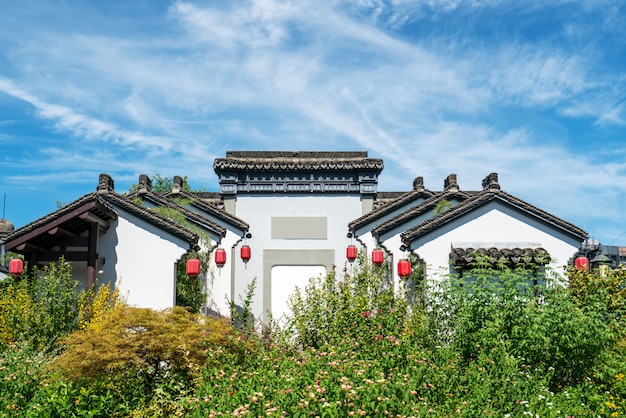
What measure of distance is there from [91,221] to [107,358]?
4.95 metres

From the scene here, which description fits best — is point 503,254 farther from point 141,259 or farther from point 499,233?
point 141,259

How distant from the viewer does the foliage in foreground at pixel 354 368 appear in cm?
674

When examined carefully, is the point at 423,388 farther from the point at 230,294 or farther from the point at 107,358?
the point at 230,294

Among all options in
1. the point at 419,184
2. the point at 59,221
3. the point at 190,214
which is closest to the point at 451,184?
the point at 419,184

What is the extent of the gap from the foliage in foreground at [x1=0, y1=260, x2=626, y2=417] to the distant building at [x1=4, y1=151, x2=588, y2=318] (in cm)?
268

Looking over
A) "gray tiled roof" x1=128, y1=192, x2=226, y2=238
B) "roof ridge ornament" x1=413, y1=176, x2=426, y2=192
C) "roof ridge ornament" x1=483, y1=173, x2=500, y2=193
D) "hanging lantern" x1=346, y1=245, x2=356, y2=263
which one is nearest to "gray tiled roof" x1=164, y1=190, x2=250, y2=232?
"gray tiled roof" x1=128, y1=192, x2=226, y2=238

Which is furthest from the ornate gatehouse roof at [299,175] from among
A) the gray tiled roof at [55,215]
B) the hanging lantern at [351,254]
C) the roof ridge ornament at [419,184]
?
the gray tiled roof at [55,215]

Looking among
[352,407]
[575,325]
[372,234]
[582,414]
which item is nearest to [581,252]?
[372,234]

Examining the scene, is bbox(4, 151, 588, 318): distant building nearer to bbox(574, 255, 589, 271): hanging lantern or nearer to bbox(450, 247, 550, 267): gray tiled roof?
bbox(450, 247, 550, 267): gray tiled roof

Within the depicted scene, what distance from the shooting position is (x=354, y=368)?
7531mm

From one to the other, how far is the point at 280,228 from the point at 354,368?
12.0m

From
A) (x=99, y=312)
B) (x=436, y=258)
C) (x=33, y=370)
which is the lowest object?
(x=33, y=370)

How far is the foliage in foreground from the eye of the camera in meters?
6.74

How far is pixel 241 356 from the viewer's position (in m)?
8.73
